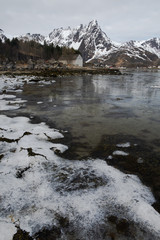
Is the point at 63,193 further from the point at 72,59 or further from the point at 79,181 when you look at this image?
the point at 72,59

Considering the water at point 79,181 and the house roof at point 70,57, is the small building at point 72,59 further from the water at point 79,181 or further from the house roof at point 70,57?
the water at point 79,181

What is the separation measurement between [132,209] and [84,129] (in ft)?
15.2

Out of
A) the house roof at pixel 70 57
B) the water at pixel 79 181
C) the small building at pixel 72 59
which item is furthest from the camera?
the house roof at pixel 70 57

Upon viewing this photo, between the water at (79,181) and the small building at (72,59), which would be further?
the small building at (72,59)

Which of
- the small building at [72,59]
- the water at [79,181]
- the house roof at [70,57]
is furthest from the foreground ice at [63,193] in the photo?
the house roof at [70,57]

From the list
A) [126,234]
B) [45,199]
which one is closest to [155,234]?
[126,234]

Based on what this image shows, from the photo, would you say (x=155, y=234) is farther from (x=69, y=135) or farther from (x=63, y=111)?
(x=63, y=111)

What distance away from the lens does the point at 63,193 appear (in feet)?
12.6

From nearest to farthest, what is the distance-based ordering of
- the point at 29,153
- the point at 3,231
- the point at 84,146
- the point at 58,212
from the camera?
the point at 3,231, the point at 58,212, the point at 29,153, the point at 84,146

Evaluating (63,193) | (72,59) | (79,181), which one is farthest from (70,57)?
(63,193)

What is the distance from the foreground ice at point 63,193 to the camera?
10.4 ft

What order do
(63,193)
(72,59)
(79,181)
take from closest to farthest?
(63,193)
(79,181)
(72,59)

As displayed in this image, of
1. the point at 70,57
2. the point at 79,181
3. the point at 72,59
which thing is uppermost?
the point at 70,57

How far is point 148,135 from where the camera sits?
717 cm
